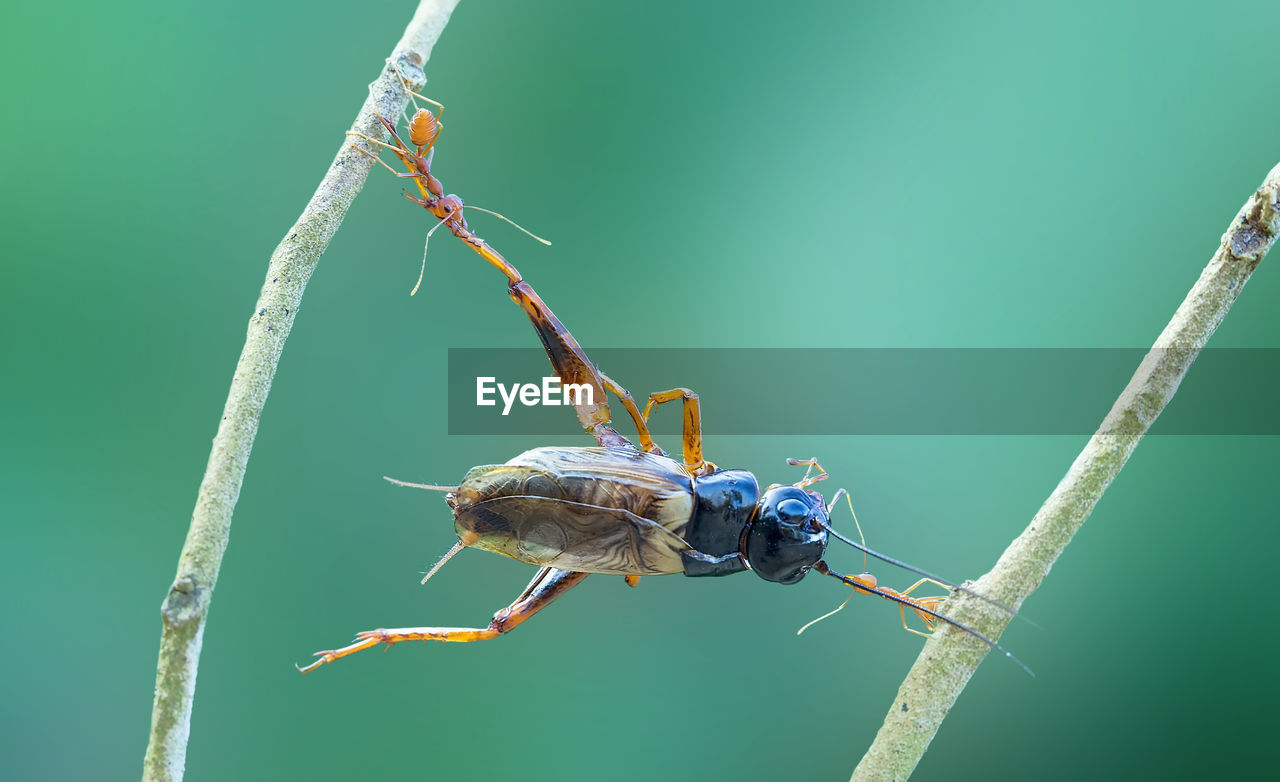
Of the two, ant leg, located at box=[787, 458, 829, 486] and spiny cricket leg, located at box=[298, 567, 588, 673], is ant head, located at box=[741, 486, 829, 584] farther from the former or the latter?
spiny cricket leg, located at box=[298, 567, 588, 673]

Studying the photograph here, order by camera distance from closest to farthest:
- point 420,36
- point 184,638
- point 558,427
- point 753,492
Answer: point 184,638 → point 753,492 → point 420,36 → point 558,427

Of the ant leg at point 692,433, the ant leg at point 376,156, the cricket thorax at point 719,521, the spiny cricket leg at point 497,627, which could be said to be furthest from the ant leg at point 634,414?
the ant leg at point 376,156

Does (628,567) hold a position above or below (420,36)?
below

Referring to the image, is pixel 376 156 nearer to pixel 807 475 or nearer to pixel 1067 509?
pixel 807 475

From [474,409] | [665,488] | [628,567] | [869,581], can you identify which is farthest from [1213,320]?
[474,409]

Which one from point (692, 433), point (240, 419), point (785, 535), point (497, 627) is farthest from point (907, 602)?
point (240, 419)

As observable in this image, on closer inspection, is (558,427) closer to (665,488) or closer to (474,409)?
(474,409)

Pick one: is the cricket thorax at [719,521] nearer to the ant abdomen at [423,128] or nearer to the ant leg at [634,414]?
the ant leg at [634,414]
